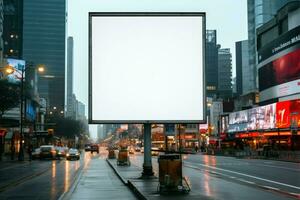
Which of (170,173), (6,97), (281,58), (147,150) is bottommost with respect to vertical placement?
(170,173)

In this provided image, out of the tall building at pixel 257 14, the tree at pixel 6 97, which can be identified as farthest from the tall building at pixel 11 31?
the tree at pixel 6 97

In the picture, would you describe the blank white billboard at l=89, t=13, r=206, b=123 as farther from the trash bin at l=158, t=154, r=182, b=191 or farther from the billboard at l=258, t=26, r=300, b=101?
the billboard at l=258, t=26, r=300, b=101

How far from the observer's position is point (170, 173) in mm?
18484

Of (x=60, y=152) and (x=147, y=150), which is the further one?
(x=60, y=152)

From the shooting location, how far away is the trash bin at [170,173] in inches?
724

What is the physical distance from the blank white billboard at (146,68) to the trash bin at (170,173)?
354 centimetres

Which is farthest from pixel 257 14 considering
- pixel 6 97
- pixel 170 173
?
pixel 170 173

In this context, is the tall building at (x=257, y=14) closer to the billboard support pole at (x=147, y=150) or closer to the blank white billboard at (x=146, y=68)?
the billboard support pole at (x=147, y=150)

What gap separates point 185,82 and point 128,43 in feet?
9.49

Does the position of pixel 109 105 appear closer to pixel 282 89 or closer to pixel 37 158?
pixel 37 158

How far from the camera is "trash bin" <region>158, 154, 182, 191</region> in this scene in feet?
60.3

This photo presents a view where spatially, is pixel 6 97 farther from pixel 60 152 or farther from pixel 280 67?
pixel 280 67

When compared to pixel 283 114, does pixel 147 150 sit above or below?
below

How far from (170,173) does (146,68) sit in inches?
214
